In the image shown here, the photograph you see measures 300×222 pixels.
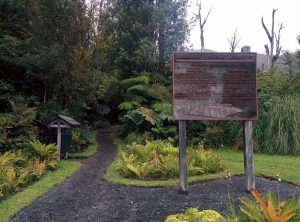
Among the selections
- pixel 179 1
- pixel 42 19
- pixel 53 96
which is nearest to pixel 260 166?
pixel 53 96

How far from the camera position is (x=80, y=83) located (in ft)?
49.4

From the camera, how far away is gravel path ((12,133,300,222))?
635 cm

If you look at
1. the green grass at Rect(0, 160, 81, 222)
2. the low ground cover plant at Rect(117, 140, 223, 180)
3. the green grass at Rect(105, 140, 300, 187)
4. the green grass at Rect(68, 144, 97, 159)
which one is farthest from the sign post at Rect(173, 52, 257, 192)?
the green grass at Rect(68, 144, 97, 159)

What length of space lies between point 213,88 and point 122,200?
311 cm

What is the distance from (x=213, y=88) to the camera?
7867 mm

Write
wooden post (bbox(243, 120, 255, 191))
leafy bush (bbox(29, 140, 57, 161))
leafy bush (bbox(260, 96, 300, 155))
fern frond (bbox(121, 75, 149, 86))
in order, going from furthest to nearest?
fern frond (bbox(121, 75, 149, 86)) → leafy bush (bbox(260, 96, 300, 155)) → leafy bush (bbox(29, 140, 57, 161)) → wooden post (bbox(243, 120, 255, 191))

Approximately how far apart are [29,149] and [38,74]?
456 cm

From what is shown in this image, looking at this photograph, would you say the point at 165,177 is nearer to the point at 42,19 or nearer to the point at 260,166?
the point at 260,166

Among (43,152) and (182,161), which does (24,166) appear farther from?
(182,161)

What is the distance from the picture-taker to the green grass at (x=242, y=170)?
876cm

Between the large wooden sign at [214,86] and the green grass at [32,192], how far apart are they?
3577 mm

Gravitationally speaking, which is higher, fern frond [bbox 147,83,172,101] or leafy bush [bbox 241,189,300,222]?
fern frond [bbox 147,83,172,101]

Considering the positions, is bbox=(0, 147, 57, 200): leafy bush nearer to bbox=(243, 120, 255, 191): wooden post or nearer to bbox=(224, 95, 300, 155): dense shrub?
bbox=(243, 120, 255, 191): wooden post

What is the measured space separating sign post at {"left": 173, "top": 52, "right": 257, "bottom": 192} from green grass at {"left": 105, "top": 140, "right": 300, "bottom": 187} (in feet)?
4.16
